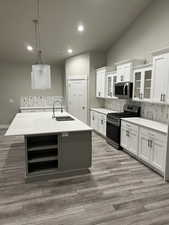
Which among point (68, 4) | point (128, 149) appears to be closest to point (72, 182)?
point (128, 149)

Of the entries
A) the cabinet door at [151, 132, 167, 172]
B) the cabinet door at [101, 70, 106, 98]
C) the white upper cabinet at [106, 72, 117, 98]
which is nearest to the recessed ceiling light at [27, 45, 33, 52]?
the cabinet door at [101, 70, 106, 98]

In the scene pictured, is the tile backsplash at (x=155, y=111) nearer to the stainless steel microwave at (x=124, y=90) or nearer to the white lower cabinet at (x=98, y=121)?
the stainless steel microwave at (x=124, y=90)

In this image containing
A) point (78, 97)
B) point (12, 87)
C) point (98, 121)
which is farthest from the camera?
point (12, 87)

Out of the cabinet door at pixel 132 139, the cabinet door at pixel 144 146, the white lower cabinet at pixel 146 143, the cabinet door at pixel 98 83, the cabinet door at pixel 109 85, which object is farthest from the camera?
the cabinet door at pixel 98 83

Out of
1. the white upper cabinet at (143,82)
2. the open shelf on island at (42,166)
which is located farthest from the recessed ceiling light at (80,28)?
the open shelf on island at (42,166)

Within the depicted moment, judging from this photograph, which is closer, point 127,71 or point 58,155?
point 58,155

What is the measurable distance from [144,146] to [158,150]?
392mm

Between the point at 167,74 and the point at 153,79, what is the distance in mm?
367

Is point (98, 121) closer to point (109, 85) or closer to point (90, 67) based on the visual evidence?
point (109, 85)

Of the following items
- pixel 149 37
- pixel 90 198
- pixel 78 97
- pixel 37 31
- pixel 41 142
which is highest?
pixel 37 31

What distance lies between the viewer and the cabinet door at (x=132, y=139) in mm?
3771

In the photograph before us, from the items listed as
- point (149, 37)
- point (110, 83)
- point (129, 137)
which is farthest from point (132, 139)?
point (149, 37)

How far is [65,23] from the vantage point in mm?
4547

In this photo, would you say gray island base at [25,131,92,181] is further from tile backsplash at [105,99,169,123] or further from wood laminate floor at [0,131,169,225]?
tile backsplash at [105,99,169,123]
